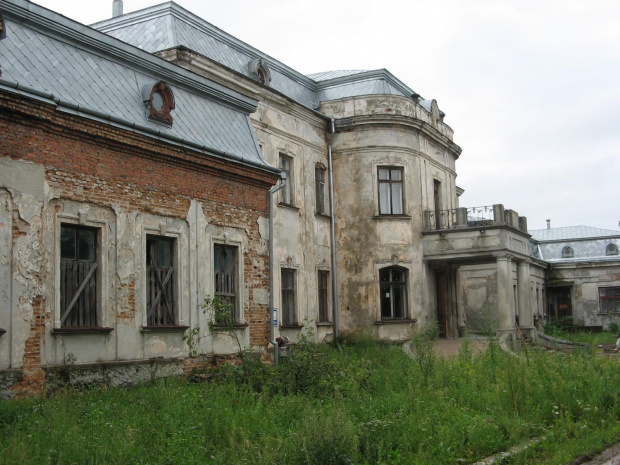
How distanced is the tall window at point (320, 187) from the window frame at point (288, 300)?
2.85 metres

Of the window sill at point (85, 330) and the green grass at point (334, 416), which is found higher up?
the window sill at point (85, 330)

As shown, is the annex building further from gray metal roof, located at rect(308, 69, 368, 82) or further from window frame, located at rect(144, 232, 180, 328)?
gray metal roof, located at rect(308, 69, 368, 82)

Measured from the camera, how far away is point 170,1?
824 inches

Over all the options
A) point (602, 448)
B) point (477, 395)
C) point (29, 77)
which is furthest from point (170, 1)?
point (602, 448)

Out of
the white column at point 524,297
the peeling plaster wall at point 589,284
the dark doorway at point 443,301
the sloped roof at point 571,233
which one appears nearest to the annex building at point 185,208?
the white column at point 524,297

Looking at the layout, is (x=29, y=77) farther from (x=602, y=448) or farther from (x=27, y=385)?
(x=602, y=448)

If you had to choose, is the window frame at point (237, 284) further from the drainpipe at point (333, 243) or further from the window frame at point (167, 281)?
the drainpipe at point (333, 243)

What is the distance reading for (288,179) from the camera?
22.3 metres

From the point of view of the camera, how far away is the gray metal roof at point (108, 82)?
35.3 feet

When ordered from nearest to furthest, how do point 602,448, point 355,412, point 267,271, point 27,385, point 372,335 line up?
point 602,448, point 355,412, point 27,385, point 267,271, point 372,335

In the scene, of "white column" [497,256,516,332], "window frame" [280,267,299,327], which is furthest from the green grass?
"white column" [497,256,516,332]

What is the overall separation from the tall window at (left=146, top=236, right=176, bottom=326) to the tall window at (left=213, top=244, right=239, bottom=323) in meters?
1.20

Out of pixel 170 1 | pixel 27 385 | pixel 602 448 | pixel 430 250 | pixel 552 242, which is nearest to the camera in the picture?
pixel 602 448

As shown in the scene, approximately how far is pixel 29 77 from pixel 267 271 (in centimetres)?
637
